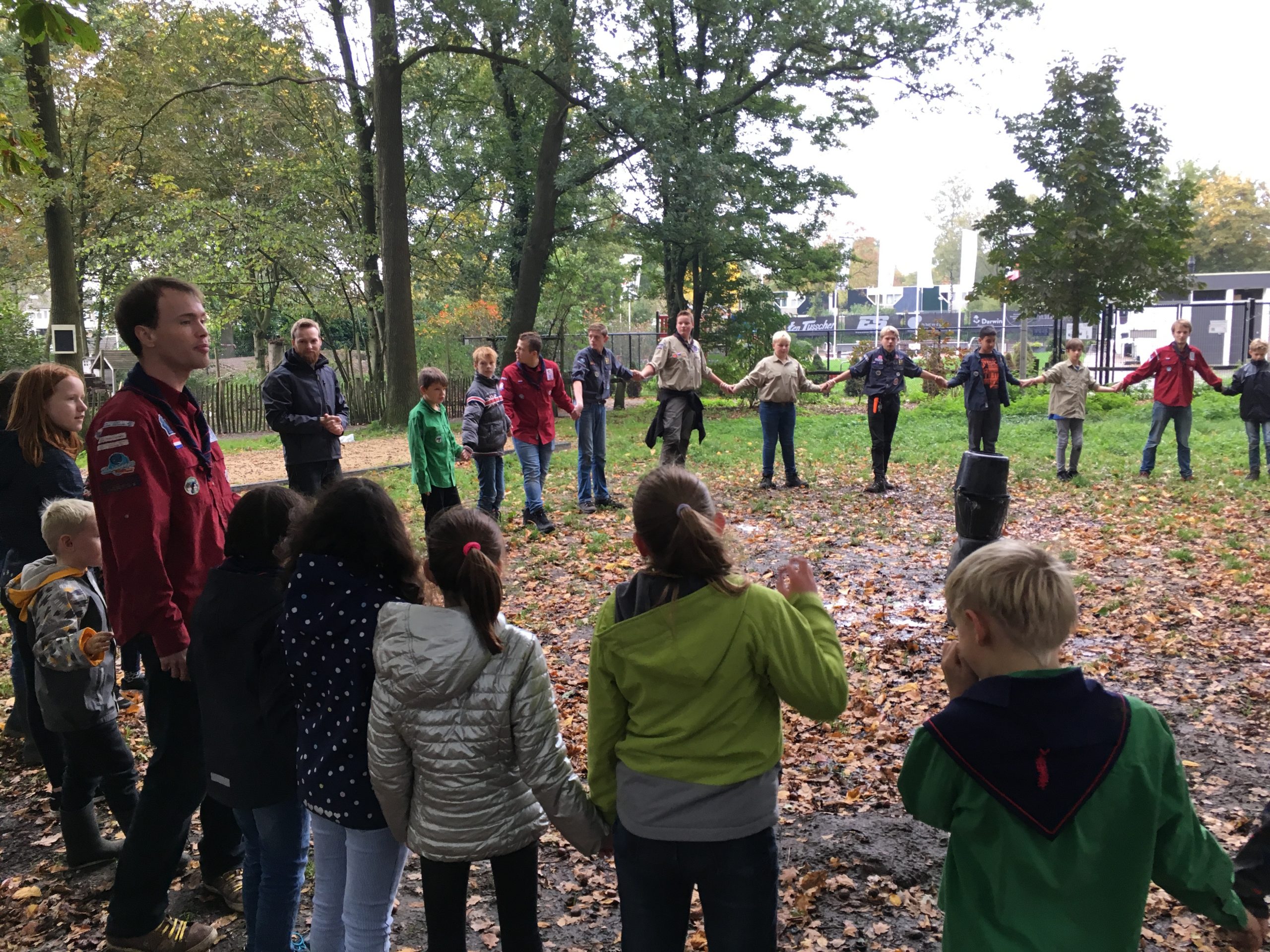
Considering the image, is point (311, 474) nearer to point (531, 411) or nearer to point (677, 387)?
point (531, 411)

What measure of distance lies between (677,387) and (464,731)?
30.7ft

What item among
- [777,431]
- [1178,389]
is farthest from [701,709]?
[1178,389]

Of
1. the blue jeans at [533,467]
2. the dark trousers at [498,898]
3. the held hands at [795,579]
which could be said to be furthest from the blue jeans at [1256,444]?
the dark trousers at [498,898]

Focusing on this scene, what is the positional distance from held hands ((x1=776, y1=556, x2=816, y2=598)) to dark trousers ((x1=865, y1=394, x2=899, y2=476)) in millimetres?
10011

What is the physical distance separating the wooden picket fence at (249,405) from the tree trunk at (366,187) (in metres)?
0.59

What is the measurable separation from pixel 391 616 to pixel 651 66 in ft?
78.4

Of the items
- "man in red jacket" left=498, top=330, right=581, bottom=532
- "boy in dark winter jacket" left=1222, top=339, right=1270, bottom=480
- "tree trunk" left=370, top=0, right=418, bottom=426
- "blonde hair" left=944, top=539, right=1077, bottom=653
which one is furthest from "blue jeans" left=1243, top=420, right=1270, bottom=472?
"tree trunk" left=370, top=0, right=418, bottom=426

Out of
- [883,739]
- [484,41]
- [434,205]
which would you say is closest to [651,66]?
[484,41]

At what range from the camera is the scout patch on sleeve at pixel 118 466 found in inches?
125

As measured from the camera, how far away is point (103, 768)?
388 cm

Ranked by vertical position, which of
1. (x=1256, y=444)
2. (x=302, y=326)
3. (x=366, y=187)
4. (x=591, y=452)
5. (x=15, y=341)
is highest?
(x=366, y=187)

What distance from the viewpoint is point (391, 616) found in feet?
8.30

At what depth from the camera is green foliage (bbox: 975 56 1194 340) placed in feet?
65.8

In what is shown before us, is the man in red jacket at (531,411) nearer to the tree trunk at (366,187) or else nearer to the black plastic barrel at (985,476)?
the black plastic barrel at (985,476)
